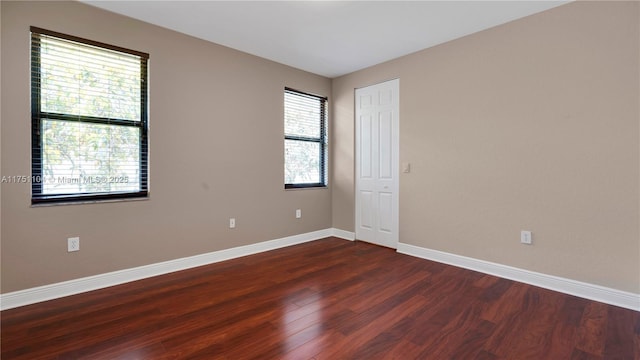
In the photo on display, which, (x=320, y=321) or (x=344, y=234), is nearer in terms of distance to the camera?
(x=320, y=321)

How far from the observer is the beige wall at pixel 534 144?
8.04 ft

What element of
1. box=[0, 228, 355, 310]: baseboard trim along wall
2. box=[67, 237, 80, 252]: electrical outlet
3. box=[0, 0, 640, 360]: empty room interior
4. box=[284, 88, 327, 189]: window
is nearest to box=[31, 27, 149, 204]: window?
box=[0, 0, 640, 360]: empty room interior

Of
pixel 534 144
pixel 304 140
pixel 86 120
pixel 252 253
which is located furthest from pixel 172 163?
pixel 534 144

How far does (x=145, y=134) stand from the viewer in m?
3.03

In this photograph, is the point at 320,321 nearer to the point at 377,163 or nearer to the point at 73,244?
the point at 73,244

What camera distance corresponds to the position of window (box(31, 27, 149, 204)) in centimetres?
249

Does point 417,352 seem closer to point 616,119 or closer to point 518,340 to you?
point 518,340

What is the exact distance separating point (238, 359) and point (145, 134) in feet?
7.84

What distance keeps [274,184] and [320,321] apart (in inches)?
90.0

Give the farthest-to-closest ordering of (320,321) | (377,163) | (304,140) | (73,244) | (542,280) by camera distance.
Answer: (304,140) → (377,163) → (542,280) → (73,244) → (320,321)

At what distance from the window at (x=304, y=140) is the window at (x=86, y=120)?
6.15ft

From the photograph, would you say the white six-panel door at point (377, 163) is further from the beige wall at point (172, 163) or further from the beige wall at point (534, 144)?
the beige wall at point (172, 163)

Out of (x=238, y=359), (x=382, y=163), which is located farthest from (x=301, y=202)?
(x=238, y=359)

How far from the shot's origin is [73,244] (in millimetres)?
2637
